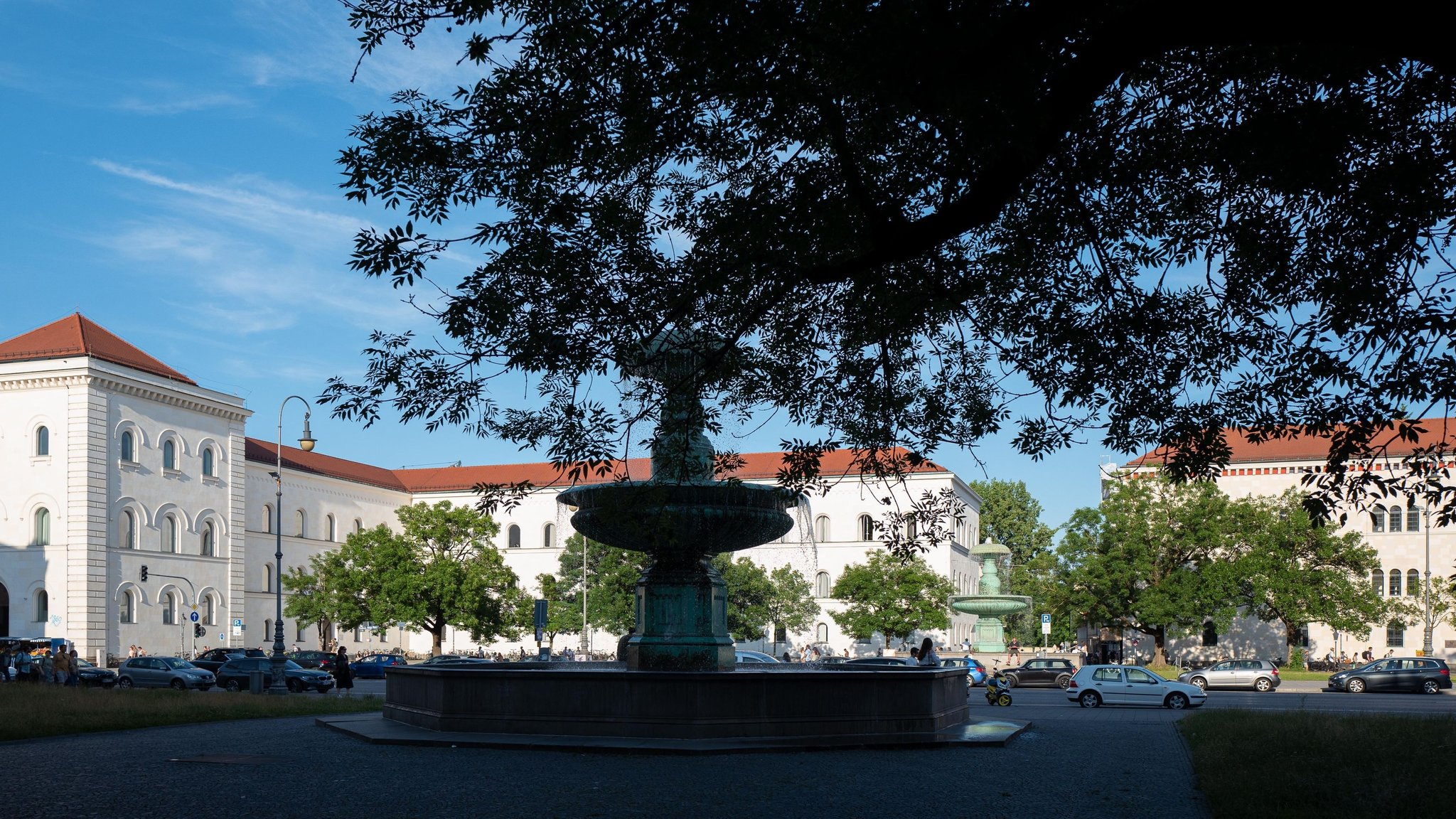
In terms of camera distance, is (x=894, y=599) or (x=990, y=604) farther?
(x=894, y=599)

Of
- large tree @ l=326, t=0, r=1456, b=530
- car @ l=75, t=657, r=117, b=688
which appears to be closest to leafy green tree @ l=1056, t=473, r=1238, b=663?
car @ l=75, t=657, r=117, b=688

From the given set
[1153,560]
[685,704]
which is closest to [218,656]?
[685,704]

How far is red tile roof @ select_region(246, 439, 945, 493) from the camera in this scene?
8425 centimetres

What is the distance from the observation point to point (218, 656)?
49.9 metres

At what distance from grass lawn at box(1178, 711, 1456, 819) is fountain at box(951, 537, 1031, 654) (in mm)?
35485

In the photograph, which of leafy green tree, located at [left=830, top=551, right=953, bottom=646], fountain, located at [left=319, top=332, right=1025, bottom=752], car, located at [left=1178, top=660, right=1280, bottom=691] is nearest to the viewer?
fountain, located at [left=319, top=332, right=1025, bottom=752]

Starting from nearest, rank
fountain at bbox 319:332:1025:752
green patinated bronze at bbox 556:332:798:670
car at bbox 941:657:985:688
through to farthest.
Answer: fountain at bbox 319:332:1025:752
green patinated bronze at bbox 556:332:798:670
car at bbox 941:657:985:688

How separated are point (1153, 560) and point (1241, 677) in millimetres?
18272

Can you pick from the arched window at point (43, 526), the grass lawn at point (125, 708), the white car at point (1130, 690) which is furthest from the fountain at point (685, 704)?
the arched window at point (43, 526)

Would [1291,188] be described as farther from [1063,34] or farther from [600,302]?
[600,302]

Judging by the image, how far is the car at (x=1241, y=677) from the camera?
4406cm

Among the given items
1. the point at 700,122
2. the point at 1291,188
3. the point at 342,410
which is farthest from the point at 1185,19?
the point at 342,410

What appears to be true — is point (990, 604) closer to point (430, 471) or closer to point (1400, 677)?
point (1400, 677)

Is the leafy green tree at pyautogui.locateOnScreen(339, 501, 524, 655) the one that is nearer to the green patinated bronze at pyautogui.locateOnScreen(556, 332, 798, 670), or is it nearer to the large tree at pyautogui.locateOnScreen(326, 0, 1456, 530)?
the green patinated bronze at pyautogui.locateOnScreen(556, 332, 798, 670)
